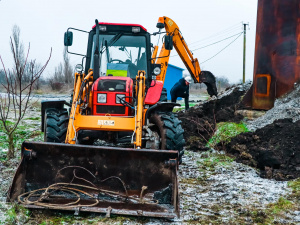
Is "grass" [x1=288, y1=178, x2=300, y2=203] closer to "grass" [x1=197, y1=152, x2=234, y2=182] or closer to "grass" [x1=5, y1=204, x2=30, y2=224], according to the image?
"grass" [x1=197, y1=152, x2=234, y2=182]

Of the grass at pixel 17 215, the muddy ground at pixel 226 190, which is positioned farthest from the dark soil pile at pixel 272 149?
the grass at pixel 17 215

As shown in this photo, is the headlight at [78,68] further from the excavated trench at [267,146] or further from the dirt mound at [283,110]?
the dirt mound at [283,110]

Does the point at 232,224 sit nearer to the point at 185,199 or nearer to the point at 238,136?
the point at 185,199

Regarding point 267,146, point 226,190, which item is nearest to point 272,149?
point 267,146

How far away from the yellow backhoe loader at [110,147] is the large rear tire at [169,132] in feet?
0.05

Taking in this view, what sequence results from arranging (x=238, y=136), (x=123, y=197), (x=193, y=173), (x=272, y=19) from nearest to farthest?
(x=123, y=197)
(x=193, y=173)
(x=238, y=136)
(x=272, y=19)

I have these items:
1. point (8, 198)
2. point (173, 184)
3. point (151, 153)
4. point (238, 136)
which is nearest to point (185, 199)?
point (173, 184)

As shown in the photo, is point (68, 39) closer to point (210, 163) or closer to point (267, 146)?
point (210, 163)

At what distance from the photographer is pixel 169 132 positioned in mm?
5434

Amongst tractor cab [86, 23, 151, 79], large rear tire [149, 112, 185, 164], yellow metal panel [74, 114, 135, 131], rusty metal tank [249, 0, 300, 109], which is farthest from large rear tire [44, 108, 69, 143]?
rusty metal tank [249, 0, 300, 109]

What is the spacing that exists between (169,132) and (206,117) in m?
5.15

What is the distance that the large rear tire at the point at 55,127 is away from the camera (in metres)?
5.32

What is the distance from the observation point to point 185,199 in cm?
458

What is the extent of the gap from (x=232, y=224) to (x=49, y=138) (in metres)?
2.97
